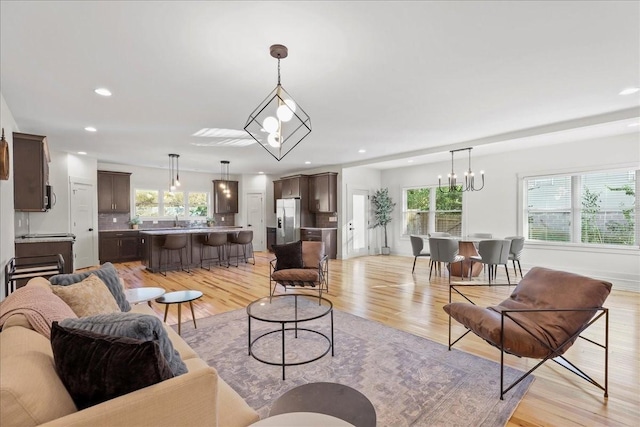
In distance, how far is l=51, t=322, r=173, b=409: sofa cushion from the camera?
1.08 metres

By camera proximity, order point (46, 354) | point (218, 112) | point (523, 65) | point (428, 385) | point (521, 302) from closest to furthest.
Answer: point (46, 354) < point (428, 385) < point (521, 302) < point (523, 65) < point (218, 112)

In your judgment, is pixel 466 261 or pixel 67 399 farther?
pixel 466 261

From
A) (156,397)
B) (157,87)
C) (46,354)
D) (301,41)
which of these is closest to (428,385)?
(156,397)

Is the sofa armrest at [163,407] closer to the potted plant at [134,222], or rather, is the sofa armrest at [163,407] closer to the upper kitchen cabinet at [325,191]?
the upper kitchen cabinet at [325,191]

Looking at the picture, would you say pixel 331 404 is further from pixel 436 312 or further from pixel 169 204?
pixel 169 204

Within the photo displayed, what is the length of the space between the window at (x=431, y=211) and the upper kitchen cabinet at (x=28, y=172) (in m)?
7.75

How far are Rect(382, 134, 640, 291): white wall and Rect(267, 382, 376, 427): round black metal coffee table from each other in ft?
19.8

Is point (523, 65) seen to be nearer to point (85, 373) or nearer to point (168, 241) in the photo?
point (85, 373)

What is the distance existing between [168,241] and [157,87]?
12.6 ft

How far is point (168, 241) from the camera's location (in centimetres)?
627

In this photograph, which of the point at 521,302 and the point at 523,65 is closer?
the point at 521,302

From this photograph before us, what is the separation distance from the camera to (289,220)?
9062 mm

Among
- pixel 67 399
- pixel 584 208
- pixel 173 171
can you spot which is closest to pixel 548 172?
pixel 584 208

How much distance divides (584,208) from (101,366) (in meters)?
7.46
